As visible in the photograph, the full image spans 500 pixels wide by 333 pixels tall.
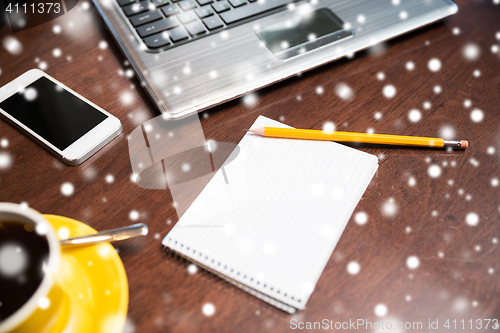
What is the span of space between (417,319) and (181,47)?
1.53 feet

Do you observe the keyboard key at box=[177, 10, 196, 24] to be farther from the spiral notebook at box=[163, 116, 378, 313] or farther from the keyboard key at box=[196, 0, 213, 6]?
the spiral notebook at box=[163, 116, 378, 313]

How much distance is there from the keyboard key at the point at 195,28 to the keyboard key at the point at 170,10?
32 millimetres

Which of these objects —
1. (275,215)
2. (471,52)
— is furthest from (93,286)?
(471,52)

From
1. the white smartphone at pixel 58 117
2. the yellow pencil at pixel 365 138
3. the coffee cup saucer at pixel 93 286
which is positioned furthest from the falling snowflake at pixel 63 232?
the yellow pencil at pixel 365 138

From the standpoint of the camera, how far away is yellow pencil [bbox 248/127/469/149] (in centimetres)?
47

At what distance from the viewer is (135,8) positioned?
22.4 inches

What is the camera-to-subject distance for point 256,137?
0.48 metres

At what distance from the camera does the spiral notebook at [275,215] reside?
36 cm

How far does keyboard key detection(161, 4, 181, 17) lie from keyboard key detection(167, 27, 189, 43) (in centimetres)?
3

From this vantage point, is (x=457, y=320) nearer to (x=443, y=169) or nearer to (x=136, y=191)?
(x=443, y=169)

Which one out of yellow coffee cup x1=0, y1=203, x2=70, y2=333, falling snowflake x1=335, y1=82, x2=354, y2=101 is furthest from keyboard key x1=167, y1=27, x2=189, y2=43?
yellow coffee cup x1=0, y1=203, x2=70, y2=333

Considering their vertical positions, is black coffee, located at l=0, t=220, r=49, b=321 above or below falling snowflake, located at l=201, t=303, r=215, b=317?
above

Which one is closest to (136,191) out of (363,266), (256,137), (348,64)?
(256,137)

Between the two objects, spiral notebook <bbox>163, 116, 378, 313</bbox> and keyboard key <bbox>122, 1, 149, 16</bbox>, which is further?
keyboard key <bbox>122, 1, 149, 16</bbox>
